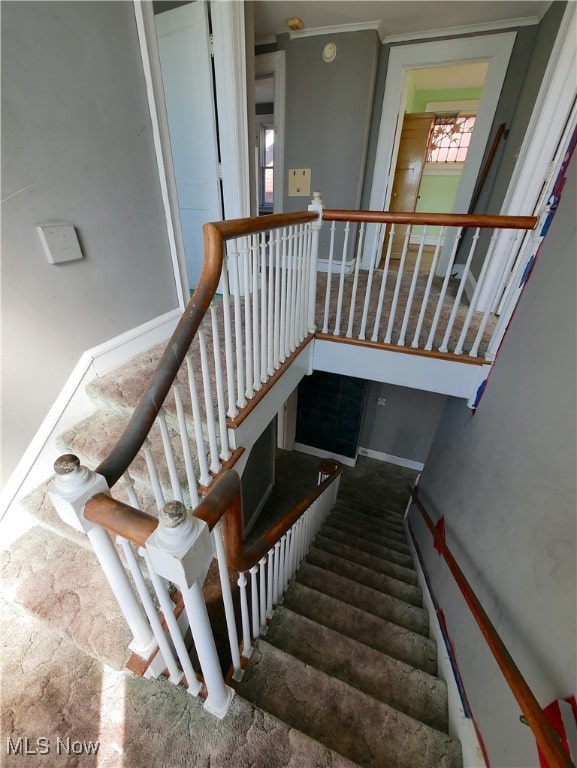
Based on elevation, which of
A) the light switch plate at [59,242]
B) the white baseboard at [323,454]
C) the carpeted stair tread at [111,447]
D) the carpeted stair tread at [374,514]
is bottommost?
the white baseboard at [323,454]

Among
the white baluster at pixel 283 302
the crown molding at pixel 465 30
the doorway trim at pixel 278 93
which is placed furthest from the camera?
the doorway trim at pixel 278 93

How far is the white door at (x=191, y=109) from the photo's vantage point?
6.89 ft

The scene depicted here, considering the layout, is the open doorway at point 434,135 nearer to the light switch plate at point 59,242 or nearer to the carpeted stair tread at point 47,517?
the light switch plate at point 59,242

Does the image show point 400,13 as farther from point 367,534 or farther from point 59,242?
point 367,534

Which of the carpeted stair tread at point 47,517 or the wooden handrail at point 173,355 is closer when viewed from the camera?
the wooden handrail at point 173,355

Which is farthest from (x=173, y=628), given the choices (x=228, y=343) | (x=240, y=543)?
(x=228, y=343)

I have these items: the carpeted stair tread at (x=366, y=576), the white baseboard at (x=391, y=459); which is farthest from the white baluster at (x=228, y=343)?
the white baseboard at (x=391, y=459)

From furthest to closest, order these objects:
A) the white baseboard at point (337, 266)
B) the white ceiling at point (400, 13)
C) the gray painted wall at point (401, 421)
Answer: the gray painted wall at point (401, 421) < the white baseboard at point (337, 266) < the white ceiling at point (400, 13)

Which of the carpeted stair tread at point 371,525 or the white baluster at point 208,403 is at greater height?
the white baluster at point 208,403

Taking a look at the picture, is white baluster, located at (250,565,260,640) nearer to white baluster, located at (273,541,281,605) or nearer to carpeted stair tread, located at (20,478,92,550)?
white baluster, located at (273,541,281,605)

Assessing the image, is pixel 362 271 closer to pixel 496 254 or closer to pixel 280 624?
pixel 496 254

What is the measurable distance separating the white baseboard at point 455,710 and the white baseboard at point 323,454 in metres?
3.19

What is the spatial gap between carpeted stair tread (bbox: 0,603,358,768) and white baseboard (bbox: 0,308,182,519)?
66 cm

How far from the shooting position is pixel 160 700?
1115mm
